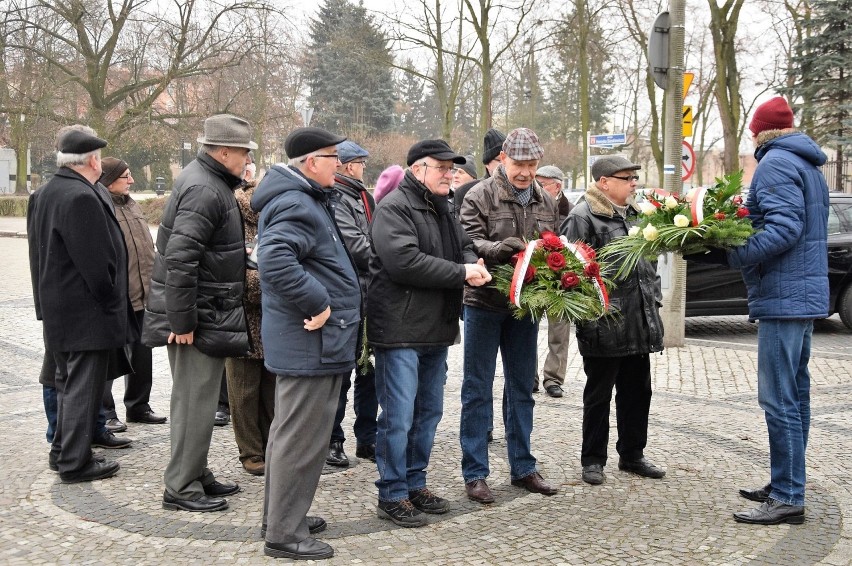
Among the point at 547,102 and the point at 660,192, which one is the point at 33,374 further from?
the point at 547,102

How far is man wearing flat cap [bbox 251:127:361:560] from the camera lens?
4.25 m

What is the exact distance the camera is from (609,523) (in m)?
4.82

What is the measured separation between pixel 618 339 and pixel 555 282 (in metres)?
0.75

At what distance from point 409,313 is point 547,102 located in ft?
173

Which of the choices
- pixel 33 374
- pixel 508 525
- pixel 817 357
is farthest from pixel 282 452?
pixel 817 357

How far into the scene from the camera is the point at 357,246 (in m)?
5.74

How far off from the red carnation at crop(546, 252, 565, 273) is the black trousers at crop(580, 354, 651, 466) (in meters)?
0.92

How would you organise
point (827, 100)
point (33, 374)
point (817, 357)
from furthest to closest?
point (827, 100) < point (817, 357) < point (33, 374)

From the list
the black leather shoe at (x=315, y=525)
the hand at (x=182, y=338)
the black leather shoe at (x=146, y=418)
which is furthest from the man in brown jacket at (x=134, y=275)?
the black leather shoe at (x=315, y=525)

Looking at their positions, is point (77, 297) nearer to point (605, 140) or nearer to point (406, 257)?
point (406, 257)

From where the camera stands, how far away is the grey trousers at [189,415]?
4961 mm

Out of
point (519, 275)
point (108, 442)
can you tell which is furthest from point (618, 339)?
point (108, 442)

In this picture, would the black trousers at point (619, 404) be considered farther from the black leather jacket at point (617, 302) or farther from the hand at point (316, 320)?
the hand at point (316, 320)

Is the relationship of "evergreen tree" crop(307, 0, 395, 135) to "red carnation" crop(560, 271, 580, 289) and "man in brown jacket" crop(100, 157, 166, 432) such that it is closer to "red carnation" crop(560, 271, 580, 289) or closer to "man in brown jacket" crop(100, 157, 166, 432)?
"man in brown jacket" crop(100, 157, 166, 432)
